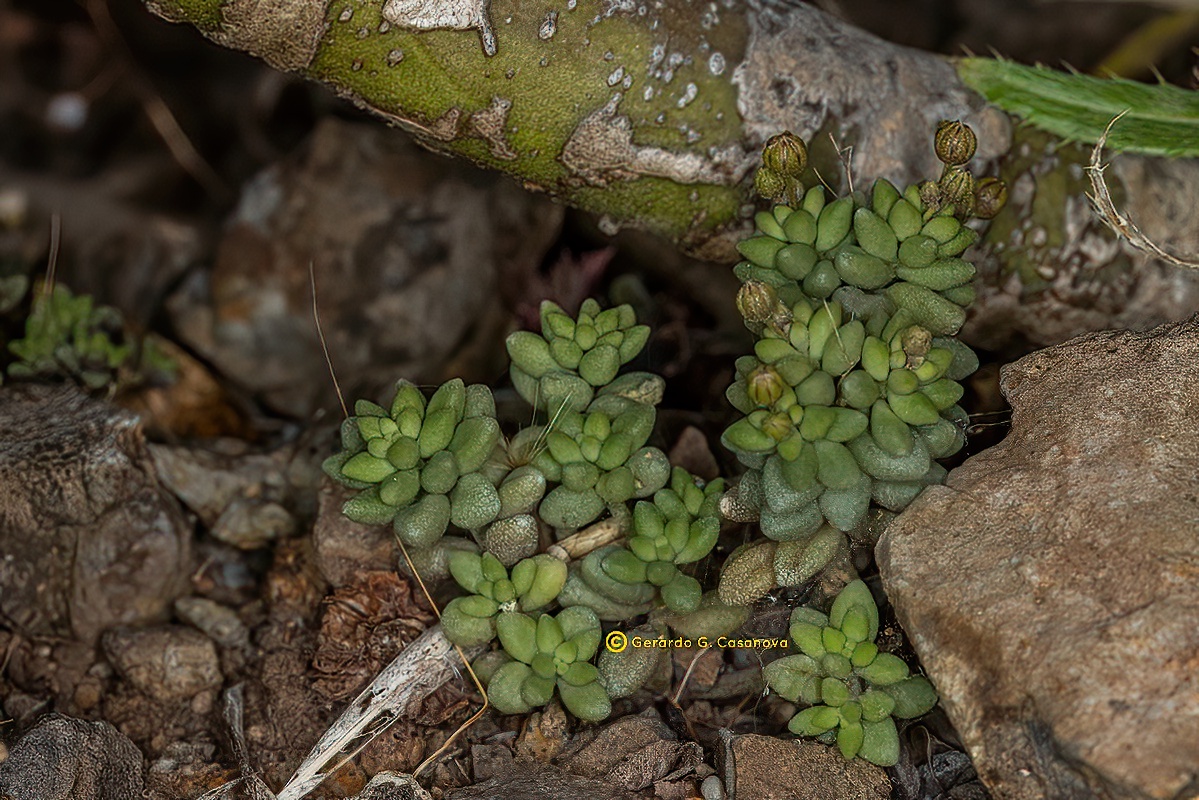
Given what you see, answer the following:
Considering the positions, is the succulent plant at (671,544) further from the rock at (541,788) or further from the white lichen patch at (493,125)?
the white lichen patch at (493,125)

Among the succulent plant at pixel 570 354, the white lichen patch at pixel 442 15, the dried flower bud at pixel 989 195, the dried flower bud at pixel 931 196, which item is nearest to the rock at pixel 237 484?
the succulent plant at pixel 570 354

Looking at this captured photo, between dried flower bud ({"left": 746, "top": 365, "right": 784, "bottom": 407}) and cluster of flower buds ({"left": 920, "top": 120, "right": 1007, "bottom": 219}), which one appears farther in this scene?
cluster of flower buds ({"left": 920, "top": 120, "right": 1007, "bottom": 219})

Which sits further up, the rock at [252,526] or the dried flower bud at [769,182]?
the dried flower bud at [769,182]

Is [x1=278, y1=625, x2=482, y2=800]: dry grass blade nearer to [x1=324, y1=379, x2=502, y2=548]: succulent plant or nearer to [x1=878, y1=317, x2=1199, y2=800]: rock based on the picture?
[x1=324, y1=379, x2=502, y2=548]: succulent plant

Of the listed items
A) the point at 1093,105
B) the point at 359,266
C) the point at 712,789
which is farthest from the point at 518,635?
the point at 1093,105

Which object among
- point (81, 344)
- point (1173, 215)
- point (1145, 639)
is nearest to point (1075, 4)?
point (1173, 215)

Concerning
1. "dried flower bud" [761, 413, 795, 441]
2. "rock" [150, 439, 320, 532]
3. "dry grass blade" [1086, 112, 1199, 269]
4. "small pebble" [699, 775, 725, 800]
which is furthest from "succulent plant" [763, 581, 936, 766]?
"rock" [150, 439, 320, 532]
